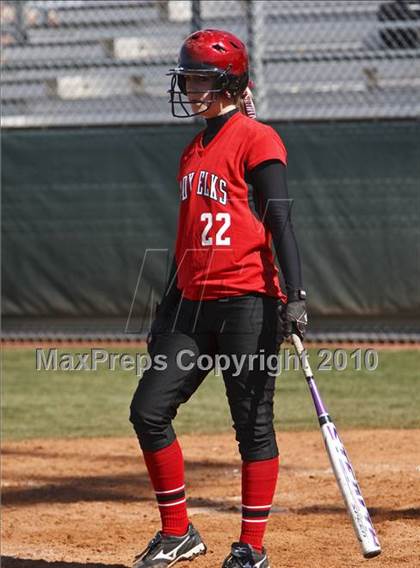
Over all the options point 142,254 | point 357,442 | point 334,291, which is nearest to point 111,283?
point 142,254

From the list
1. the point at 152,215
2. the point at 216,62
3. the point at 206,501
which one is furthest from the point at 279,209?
the point at 152,215

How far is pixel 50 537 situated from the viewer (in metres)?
5.11

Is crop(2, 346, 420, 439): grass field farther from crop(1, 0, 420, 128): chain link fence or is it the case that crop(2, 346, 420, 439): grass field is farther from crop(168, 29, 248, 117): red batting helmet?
crop(168, 29, 248, 117): red batting helmet

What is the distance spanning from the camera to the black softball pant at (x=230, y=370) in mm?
4098

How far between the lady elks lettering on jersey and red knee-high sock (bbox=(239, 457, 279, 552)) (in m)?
1.03

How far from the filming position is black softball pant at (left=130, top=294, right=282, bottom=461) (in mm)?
4098

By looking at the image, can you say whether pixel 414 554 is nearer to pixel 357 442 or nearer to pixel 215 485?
pixel 215 485

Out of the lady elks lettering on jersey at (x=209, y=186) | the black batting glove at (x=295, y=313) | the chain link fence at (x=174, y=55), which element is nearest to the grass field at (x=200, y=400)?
the chain link fence at (x=174, y=55)

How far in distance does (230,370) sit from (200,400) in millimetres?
5121

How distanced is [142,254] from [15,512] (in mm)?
5243

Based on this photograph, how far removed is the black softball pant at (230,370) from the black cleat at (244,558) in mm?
337
